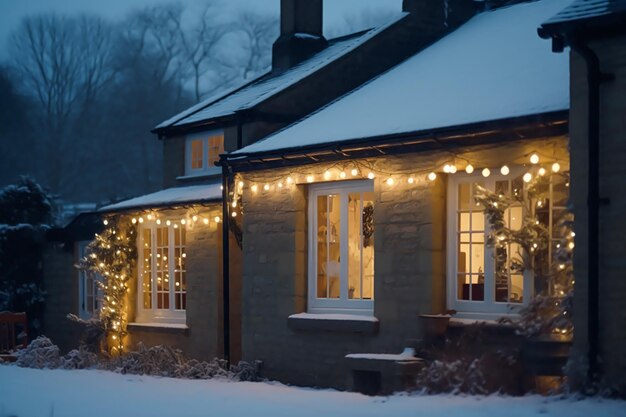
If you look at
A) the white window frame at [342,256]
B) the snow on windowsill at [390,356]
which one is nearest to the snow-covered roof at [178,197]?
the white window frame at [342,256]

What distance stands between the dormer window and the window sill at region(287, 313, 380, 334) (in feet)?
16.1

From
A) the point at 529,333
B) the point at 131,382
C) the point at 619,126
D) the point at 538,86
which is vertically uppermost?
the point at 538,86

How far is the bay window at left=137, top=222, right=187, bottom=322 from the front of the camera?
1822 cm

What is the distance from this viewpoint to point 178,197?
58.2ft

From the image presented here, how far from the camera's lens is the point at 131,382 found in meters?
13.1

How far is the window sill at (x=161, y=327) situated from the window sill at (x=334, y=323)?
3576 mm

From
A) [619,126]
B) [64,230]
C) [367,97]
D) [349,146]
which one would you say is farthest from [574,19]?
[64,230]

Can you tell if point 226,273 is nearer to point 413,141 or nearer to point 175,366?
point 175,366

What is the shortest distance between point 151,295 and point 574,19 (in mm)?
11497

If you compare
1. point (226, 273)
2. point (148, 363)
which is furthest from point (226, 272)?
point (148, 363)

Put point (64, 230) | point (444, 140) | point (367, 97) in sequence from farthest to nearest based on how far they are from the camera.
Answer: point (64, 230), point (367, 97), point (444, 140)

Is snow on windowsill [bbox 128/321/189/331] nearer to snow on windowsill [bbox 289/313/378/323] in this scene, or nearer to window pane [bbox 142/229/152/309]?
window pane [bbox 142/229/152/309]

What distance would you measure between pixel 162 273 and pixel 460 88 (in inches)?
289

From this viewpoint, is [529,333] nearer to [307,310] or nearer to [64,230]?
[307,310]
